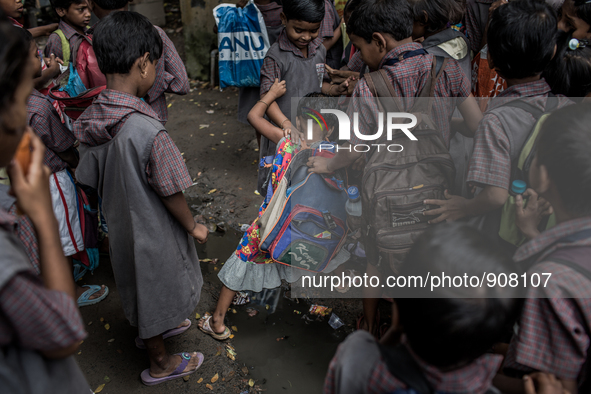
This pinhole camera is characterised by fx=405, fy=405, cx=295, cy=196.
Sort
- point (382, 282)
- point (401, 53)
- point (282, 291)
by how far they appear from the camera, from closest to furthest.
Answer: point (401, 53), point (382, 282), point (282, 291)

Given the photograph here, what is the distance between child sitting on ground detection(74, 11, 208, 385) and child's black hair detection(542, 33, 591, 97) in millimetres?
2186

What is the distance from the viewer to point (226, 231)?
4.23 m

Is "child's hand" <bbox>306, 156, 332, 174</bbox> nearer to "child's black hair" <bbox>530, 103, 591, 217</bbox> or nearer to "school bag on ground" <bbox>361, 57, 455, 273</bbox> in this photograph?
"school bag on ground" <bbox>361, 57, 455, 273</bbox>

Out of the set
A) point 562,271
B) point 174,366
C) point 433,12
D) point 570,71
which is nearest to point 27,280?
point 562,271

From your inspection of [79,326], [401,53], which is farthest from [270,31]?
[79,326]

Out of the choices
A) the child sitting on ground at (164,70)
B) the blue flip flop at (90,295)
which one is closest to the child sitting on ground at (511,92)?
the child sitting on ground at (164,70)

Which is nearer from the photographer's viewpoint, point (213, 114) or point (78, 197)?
point (78, 197)

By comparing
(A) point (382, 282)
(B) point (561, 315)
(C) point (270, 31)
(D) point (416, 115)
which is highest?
(C) point (270, 31)

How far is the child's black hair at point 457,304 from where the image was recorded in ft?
3.82

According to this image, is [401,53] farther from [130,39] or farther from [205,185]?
[205,185]

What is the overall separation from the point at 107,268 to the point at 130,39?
2391mm

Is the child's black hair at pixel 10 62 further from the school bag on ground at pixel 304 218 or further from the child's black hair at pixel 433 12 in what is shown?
the child's black hair at pixel 433 12

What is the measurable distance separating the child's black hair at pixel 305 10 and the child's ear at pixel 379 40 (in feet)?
3.02

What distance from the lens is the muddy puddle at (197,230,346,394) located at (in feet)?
9.07
